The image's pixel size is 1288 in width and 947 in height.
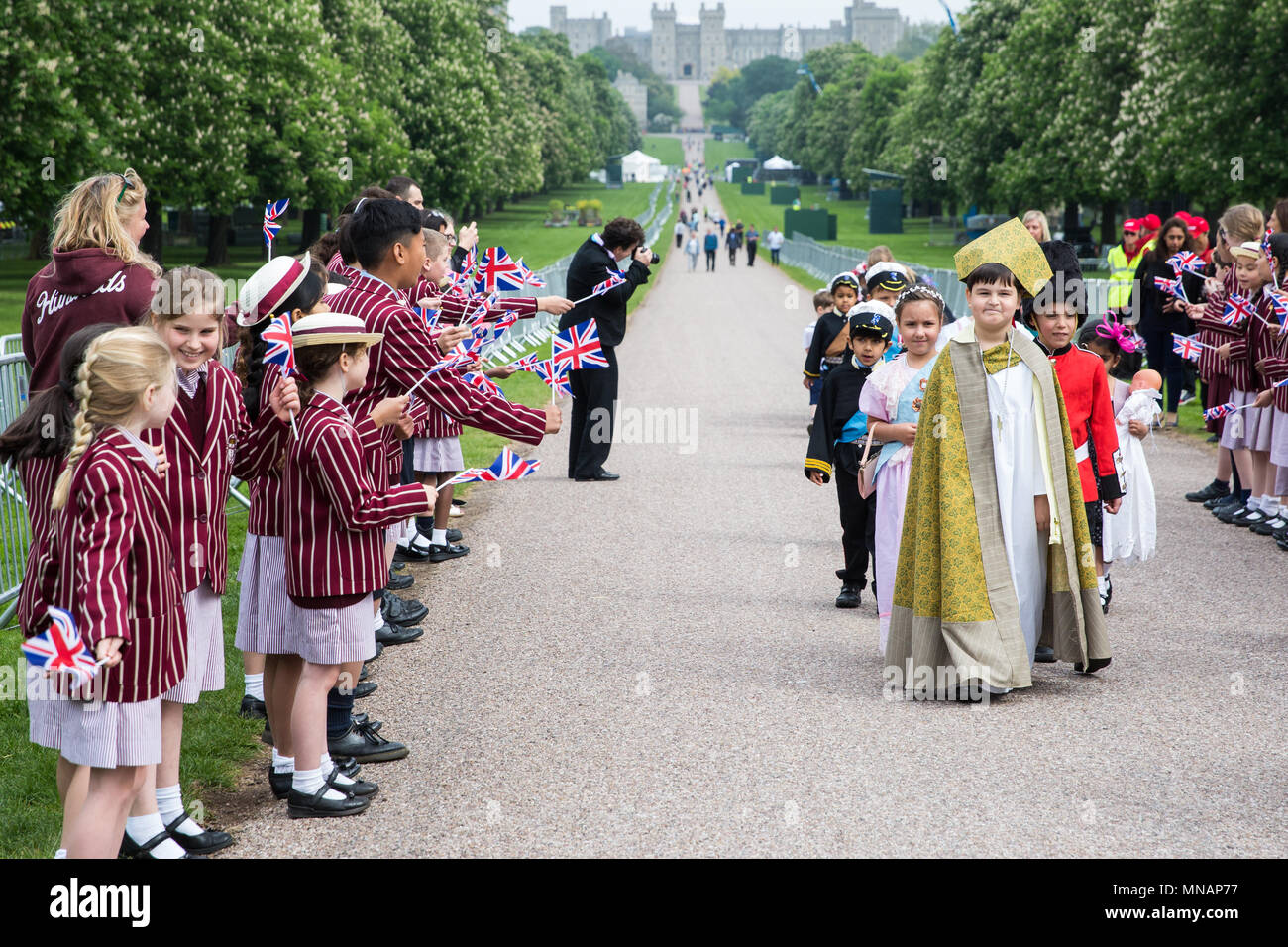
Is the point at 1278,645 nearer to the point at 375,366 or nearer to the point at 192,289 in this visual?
the point at 375,366

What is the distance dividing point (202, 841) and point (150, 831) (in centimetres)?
19

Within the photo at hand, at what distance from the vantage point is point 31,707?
4363 mm

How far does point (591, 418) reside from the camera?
1230 cm

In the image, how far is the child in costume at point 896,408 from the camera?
686cm

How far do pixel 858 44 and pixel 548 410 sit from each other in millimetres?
143350

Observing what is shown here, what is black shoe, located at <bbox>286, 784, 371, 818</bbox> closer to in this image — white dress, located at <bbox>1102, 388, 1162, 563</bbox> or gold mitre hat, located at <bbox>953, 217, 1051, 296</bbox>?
gold mitre hat, located at <bbox>953, 217, 1051, 296</bbox>

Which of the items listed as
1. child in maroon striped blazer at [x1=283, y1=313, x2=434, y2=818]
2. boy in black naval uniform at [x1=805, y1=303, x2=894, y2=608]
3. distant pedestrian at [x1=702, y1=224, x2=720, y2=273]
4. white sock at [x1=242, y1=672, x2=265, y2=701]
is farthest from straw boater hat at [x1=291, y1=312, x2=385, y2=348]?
distant pedestrian at [x1=702, y1=224, x2=720, y2=273]

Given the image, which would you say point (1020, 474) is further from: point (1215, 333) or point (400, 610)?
point (1215, 333)

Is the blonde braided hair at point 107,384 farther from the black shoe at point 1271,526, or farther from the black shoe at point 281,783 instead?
the black shoe at point 1271,526

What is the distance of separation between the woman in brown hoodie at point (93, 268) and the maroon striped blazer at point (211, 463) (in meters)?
0.85

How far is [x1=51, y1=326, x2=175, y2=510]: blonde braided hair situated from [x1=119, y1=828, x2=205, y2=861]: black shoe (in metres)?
1.16

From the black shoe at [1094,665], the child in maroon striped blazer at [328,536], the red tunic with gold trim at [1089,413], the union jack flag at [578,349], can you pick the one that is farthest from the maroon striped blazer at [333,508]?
the red tunic with gold trim at [1089,413]

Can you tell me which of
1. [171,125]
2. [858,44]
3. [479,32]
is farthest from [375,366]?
[858,44]

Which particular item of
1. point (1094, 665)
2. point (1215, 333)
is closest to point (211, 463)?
point (1094, 665)
